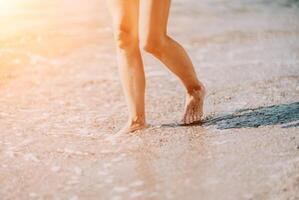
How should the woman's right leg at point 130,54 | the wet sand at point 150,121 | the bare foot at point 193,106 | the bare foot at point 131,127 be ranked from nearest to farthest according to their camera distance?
the wet sand at point 150,121 → the woman's right leg at point 130,54 → the bare foot at point 131,127 → the bare foot at point 193,106

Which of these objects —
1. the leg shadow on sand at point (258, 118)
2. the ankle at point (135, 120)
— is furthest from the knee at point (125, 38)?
the leg shadow on sand at point (258, 118)

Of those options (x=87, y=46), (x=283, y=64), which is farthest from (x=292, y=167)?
Result: (x=87, y=46)

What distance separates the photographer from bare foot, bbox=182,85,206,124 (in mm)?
3703

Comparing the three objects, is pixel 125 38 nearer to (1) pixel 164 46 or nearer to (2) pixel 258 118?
(1) pixel 164 46

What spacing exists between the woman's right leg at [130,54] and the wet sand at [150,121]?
165mm

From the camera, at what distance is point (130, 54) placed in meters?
3.46

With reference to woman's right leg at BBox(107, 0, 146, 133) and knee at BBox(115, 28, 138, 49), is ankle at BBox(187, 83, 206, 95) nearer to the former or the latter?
woman's right leg at BBox(107, 0, 146, 133)

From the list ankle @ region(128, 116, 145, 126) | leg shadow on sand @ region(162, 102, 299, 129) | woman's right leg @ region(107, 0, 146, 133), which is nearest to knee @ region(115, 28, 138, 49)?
woman's right leg @ region(107, 0, 146, 133)

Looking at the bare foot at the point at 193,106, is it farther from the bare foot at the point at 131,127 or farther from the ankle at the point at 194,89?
the bare foot at the point at 131,127

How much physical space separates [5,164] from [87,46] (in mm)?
3491

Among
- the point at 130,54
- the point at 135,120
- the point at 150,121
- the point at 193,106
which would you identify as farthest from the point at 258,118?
the point at 130,54

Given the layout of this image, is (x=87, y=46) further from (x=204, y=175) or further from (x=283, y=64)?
(x=204, y=175)

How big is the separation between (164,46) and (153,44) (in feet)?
0.24

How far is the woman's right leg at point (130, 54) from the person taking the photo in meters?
3.37
